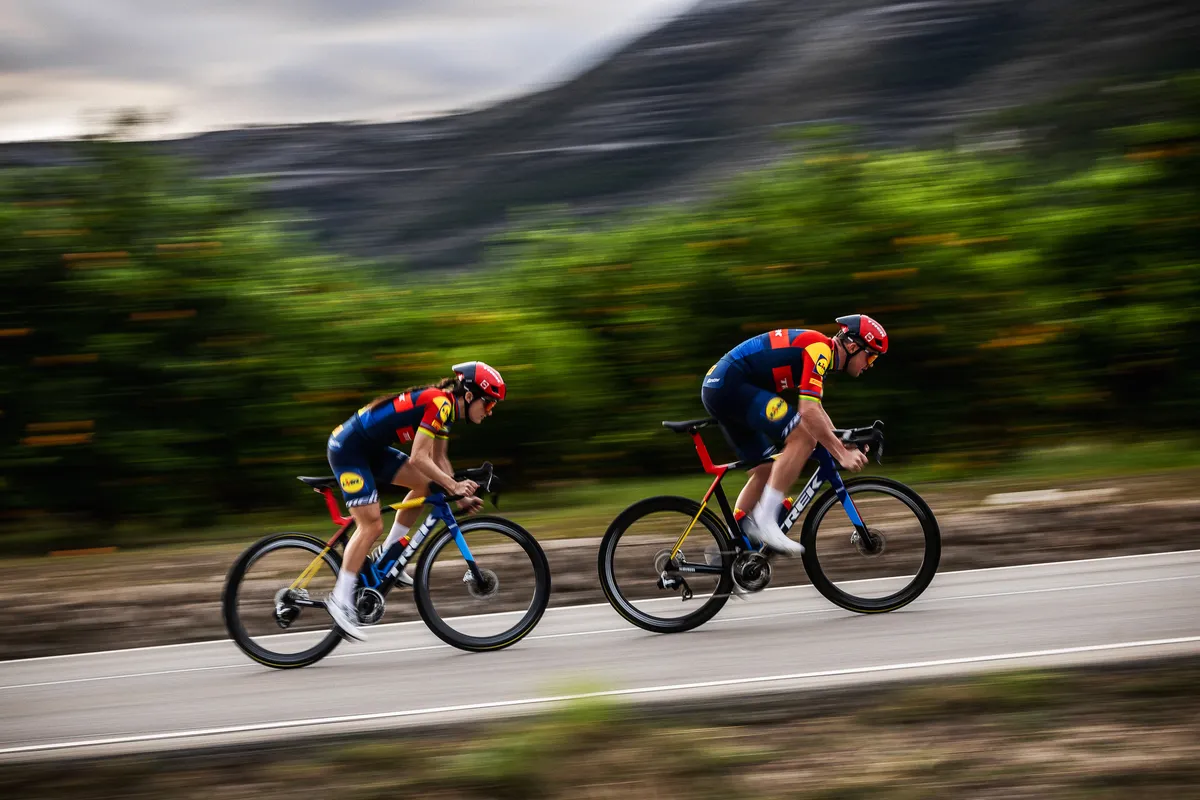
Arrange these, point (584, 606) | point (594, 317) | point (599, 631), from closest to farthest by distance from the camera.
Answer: point (599, 631) → point (584, 606) → point (594, 317)

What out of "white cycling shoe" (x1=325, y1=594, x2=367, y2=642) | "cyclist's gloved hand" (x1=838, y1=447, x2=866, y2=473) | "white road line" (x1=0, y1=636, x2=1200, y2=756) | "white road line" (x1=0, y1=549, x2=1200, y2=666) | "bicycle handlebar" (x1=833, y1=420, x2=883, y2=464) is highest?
"bicycle handlebar" (x1=833, y1=420, x2=883, y2=464)

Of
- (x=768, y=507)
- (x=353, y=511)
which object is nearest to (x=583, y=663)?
(x=768, y=507)

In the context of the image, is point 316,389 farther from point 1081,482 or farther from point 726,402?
point 1081,482

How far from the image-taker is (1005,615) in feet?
23.0

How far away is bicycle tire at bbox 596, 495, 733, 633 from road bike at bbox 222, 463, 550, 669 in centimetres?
40

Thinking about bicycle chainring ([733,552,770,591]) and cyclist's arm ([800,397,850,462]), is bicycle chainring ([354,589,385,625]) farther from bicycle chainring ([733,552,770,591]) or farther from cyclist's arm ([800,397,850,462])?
cyclist's arm ([800,397,850,462])

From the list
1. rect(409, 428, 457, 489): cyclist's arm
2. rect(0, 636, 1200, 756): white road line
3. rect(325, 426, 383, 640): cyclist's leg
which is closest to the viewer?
rect(0, 636, 1200, 756): white road line

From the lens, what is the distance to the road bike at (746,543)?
7012 mm

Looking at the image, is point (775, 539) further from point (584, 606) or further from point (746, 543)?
point (584, 606)

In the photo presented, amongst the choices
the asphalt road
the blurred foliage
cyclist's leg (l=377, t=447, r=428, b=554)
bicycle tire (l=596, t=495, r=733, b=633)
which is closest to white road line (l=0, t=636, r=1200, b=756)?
the asphalt road

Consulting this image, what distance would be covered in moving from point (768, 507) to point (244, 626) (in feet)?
10.3

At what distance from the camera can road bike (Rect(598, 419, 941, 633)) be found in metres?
7.01

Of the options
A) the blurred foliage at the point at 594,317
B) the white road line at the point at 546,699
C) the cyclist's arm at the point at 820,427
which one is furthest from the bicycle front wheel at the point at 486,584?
the blurred foliage at the point at 594,317

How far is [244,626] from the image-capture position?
22.9ft
